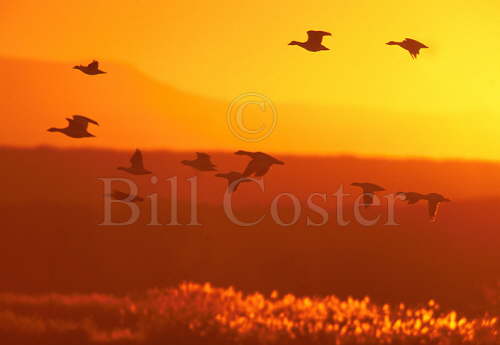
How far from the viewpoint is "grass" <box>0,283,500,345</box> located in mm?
9570

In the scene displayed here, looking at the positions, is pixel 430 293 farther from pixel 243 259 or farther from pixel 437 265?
pixel 243 259

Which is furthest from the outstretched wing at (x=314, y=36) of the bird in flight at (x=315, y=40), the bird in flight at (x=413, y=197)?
the bird in flight at (x=413, y=197)

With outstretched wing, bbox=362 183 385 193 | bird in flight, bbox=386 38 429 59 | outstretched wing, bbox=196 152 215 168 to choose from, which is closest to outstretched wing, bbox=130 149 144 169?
outstretched wing, bbox=196 152 215 168

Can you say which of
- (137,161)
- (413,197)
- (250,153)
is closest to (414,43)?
(413,197)

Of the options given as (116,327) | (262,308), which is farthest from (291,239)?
(116,327)

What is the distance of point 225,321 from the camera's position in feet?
31.9

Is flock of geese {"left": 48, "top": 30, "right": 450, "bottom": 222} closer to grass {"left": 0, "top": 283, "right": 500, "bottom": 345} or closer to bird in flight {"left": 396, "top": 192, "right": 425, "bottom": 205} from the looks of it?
bird in flight {"left": 396, "top": 192, "right": 425, "bottom": 205}

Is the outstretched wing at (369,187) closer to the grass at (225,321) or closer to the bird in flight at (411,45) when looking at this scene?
the grass at (225,321)

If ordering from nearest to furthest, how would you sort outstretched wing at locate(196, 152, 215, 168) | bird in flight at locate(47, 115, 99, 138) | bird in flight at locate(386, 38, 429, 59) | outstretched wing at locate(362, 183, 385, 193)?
bird in flight at locate(47, 115, 99, 138) < bird in flight at locate(386, 38, 429, 59) < outstretched wing at locate(196, 152, 215, 168) < outstretched wing at locate(362, 183, 385, 193)

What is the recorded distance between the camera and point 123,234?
45.8 feet

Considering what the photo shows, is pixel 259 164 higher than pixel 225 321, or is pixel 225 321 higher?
pixel 259 164

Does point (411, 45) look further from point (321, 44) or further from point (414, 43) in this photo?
point (321, 44)

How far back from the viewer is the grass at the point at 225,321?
31.4 ft

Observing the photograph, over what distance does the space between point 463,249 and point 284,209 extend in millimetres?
3269
